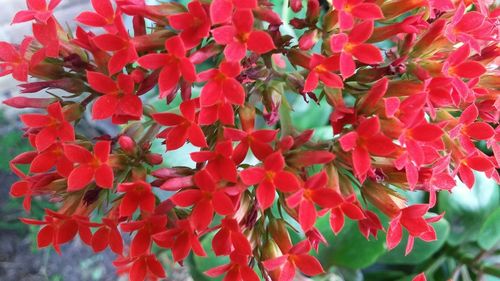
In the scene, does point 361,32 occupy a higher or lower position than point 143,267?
higher

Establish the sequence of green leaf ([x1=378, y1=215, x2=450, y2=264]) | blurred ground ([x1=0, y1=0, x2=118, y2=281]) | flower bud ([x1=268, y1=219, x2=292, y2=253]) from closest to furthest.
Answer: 1. flower bud ([x1=268, y1=219, x2=292, y2=253])
2. green leaf ([x1=378, y1=215, x2=450, y2=264])
3. blurred ground ([x1=0, y1=0, x2=118, y2=281])

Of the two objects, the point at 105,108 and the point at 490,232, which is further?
the point at 490,232

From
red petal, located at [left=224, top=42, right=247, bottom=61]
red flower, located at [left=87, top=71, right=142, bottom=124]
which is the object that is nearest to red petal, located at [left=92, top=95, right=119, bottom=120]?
red flower, located at [left=87, top=71, right=142, bottom=124]

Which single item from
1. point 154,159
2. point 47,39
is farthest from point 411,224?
point 47,39

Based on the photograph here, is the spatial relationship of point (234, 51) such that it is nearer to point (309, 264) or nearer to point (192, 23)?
point (192, 23)

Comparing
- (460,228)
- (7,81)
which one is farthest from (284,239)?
(7,81)

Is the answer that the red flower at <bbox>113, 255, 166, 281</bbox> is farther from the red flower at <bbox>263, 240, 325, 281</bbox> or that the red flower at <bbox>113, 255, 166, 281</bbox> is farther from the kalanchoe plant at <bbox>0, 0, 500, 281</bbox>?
the red flower at <bbox>263, 240, 325, 281</bbox>

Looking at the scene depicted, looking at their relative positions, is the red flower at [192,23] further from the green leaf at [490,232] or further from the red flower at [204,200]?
the green leaf at [490,232]
